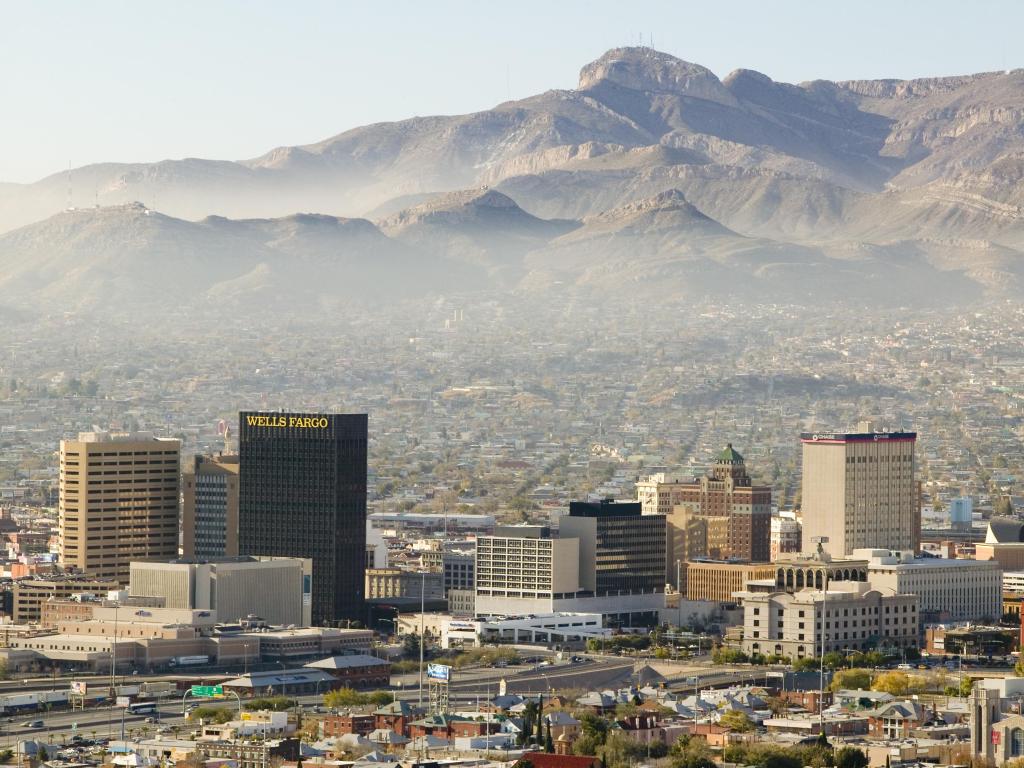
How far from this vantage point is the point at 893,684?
11138cm

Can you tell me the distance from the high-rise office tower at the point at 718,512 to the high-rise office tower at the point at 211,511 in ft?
79.5

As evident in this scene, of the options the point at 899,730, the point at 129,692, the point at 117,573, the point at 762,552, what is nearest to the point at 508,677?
the point at 129,692

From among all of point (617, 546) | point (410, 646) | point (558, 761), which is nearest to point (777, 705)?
point (558, 761)

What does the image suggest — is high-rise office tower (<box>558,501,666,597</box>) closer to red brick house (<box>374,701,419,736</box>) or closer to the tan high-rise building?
the tan high-rise building

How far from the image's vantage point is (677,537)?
165m

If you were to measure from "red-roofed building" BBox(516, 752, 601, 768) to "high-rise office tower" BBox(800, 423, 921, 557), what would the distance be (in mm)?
74252

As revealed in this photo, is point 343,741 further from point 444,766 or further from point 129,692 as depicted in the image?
point 129,692

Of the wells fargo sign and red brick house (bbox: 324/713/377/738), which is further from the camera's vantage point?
the wells fargo sign

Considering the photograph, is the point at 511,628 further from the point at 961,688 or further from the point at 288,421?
the point at 961,688

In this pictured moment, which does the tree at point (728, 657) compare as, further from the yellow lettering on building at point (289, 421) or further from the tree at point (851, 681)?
the yellow lettering on building at point (289, 421)

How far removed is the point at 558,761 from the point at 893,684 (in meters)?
31.9

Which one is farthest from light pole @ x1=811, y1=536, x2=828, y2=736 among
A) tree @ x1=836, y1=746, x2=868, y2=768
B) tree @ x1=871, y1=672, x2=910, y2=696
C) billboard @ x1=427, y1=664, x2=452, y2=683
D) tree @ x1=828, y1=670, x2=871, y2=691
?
billboard @ x1=427, y1=664, x2=452, y2=683

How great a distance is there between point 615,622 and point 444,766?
63.7m

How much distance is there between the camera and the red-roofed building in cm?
8125
